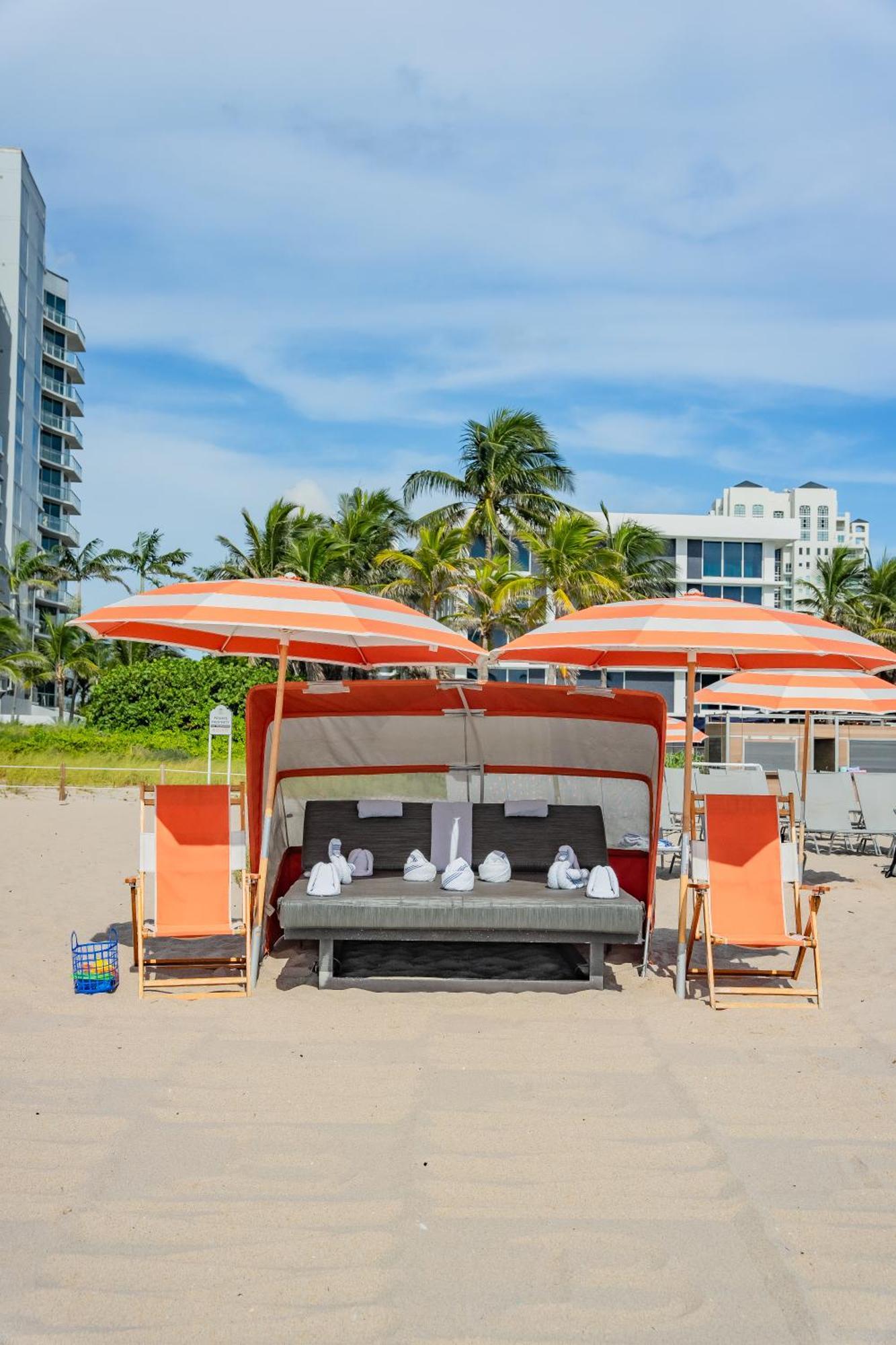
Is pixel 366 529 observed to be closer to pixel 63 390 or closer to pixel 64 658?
pixel 64 658

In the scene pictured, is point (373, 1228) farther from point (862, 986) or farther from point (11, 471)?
point (11, 471)

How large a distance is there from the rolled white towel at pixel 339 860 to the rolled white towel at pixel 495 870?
874 millimetres

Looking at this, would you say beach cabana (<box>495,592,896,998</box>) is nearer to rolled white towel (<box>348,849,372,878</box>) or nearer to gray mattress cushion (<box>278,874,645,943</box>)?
gray mattress cushion (<box>278,874,645,943</box>)

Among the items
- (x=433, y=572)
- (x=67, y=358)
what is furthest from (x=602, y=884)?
(x=67, y=358)

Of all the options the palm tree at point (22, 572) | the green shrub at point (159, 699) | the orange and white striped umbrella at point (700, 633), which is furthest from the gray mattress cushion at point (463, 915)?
the palm tree at point (22, 572)

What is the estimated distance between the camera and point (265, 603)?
6.63 m

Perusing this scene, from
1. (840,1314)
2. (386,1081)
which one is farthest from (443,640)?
(840,1314)

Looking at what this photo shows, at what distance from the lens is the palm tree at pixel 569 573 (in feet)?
99.3

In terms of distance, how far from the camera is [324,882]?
6848 millimetres

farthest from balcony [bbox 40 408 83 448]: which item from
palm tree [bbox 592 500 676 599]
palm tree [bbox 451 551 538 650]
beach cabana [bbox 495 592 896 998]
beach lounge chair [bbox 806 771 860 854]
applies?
beach cabana [bbox 495 592 896 998]

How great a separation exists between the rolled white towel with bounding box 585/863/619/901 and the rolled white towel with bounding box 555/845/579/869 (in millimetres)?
394

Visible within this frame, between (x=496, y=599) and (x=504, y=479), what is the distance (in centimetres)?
800

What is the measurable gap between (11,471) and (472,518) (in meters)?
29.5

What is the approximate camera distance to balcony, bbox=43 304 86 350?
65.4 metres
